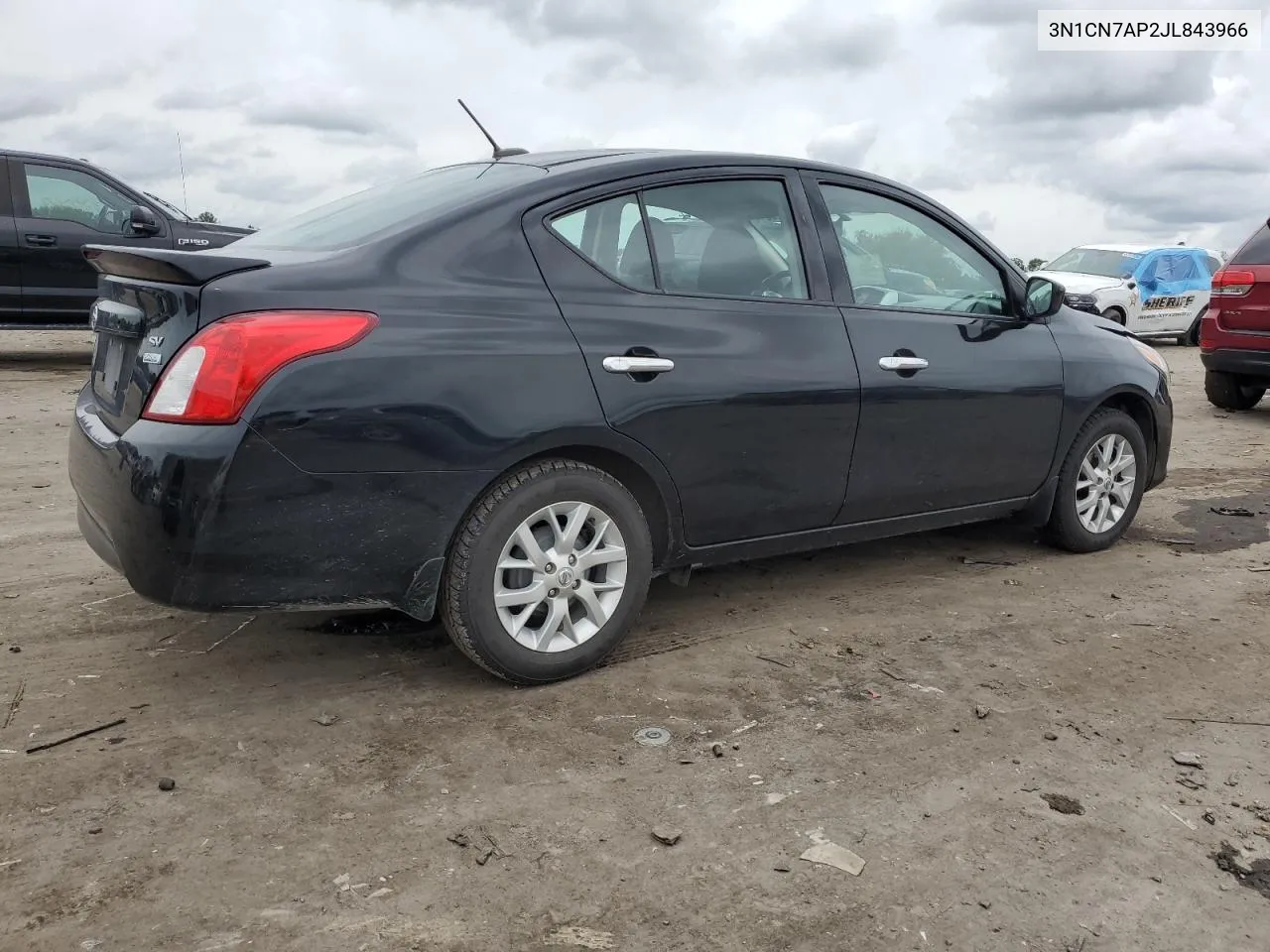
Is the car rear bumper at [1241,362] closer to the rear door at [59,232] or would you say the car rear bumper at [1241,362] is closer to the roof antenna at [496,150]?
the roof antenna at [496,150]

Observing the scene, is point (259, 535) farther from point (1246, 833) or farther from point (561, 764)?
point (1246, 833)

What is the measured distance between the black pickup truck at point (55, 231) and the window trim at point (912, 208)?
25.5 ft

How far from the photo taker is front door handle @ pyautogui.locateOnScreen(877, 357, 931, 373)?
13.4 feet

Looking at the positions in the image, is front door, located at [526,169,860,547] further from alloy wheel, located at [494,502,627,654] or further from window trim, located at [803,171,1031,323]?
alloy wheel, located at [494,502,627,654]

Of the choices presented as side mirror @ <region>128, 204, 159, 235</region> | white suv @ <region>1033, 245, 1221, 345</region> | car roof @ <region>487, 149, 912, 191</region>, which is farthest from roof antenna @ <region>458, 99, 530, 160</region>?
white suv @ <region>1033, 245, 1221, 345</region>

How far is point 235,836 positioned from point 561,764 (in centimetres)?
82

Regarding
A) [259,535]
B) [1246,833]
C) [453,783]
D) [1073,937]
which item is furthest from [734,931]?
[259,535]

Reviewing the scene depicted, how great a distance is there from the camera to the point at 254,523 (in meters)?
2.94

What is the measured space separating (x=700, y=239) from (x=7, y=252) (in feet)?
29.0

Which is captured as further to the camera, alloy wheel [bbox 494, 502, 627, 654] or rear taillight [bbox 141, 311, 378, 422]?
alloy wheel [bbox 494, 502, 627, 654]

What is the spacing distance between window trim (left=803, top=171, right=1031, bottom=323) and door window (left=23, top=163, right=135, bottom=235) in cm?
870

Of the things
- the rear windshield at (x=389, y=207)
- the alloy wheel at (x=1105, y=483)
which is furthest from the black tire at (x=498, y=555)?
the alloy wheel at (x=1105, y=483)

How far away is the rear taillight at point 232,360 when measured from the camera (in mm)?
2871

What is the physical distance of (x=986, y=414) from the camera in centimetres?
445
